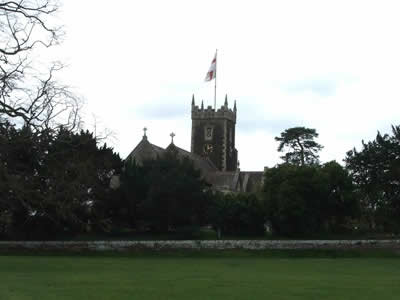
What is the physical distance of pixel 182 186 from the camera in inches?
2021

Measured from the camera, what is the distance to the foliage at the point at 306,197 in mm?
50344

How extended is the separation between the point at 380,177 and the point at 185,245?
23.6 m

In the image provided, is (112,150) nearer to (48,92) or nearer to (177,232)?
(177,232)

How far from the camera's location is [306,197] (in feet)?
168

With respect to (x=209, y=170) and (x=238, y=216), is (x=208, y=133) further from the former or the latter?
(x=238, y=216)

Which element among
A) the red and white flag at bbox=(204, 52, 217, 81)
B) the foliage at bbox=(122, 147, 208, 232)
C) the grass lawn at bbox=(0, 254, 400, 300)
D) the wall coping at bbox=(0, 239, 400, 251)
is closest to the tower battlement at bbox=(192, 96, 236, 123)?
the red and white flag at bbox=(204, 52, 217, 81)

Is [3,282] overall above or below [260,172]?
below

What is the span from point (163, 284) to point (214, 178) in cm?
6210

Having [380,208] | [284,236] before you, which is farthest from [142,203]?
[380,208]

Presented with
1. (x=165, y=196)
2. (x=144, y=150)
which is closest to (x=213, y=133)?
(x=144, y=150)

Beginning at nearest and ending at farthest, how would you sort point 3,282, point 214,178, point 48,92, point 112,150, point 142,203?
point 3,282
point 48,92
point 142,203
point 112,150
point 214,178

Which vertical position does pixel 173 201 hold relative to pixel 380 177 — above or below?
below

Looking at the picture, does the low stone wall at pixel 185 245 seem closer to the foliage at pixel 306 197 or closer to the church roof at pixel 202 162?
the foliage at pixel 306 197

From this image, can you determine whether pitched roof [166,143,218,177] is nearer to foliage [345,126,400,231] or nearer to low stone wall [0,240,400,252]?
foliage [345,126,400,231]
